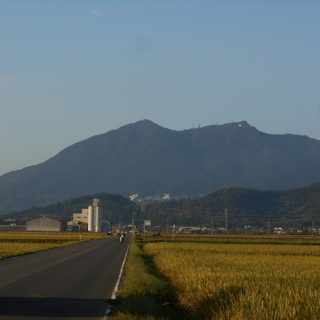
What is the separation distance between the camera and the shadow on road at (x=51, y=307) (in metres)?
16.8

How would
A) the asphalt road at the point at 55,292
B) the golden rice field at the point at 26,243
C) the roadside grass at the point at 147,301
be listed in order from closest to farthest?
the roadside grass at the point at 147,301, the asphalt road at the point at 55,292, the golden rice field at the point at 26,243

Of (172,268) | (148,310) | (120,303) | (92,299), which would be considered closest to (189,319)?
(148,310)

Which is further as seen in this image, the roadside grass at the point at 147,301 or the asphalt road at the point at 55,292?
the asphalt road at the point at 55,292

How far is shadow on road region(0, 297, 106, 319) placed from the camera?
663 inches

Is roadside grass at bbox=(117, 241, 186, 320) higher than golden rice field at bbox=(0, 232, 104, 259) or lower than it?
lower

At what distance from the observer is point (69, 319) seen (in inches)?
632

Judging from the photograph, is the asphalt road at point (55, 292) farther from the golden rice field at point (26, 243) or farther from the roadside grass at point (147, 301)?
the golden rice field at point (26, 243)

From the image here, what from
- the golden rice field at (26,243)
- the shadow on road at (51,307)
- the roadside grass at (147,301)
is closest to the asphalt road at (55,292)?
the shadow on road at (51,307)

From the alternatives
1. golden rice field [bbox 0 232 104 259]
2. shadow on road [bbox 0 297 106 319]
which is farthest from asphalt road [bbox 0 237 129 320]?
golden rice field [bbox 0 232 104 259]

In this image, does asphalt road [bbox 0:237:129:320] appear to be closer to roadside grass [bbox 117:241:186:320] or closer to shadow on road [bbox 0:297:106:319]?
shadow on road [bbox 0:297:106:319]

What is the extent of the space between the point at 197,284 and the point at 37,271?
1273 centimetres

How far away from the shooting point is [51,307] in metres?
18.2

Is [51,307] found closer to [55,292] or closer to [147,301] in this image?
[147,301]

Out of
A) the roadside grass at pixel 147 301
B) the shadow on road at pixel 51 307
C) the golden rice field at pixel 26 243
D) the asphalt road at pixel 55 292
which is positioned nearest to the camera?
the roadside grass at pixel 147 301
